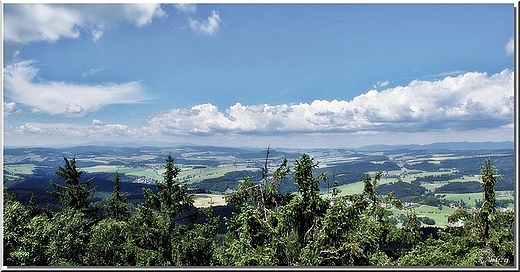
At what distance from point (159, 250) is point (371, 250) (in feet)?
8.55

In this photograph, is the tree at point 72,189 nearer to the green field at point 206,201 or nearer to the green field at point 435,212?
the green field at point 206,201

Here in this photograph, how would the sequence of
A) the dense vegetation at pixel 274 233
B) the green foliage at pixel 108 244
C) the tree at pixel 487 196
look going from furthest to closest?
the green foliage at pixel 108 244 → the tree at pixel 487 196 → the dense vegetation at pixel 274 233

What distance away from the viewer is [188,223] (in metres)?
4.90

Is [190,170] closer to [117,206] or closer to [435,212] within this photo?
[117,206]

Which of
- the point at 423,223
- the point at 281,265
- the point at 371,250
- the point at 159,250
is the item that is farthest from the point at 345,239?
the point at 423,223

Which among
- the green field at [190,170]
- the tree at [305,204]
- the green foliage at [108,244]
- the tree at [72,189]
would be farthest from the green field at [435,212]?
the tree at [72,189]

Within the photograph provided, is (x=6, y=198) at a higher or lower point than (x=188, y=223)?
higher

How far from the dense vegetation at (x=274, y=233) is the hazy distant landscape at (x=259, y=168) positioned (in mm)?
243

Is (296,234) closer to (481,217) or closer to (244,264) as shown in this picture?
(244,264)

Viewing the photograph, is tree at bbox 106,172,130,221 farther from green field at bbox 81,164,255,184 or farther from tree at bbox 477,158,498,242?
tree at bbox 477,158,498,242

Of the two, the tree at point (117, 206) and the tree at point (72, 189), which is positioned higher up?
the tree at point (72, 189)

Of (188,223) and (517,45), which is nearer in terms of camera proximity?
(517,45)

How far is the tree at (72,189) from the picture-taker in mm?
6809

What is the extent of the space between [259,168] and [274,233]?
33.5 inches
